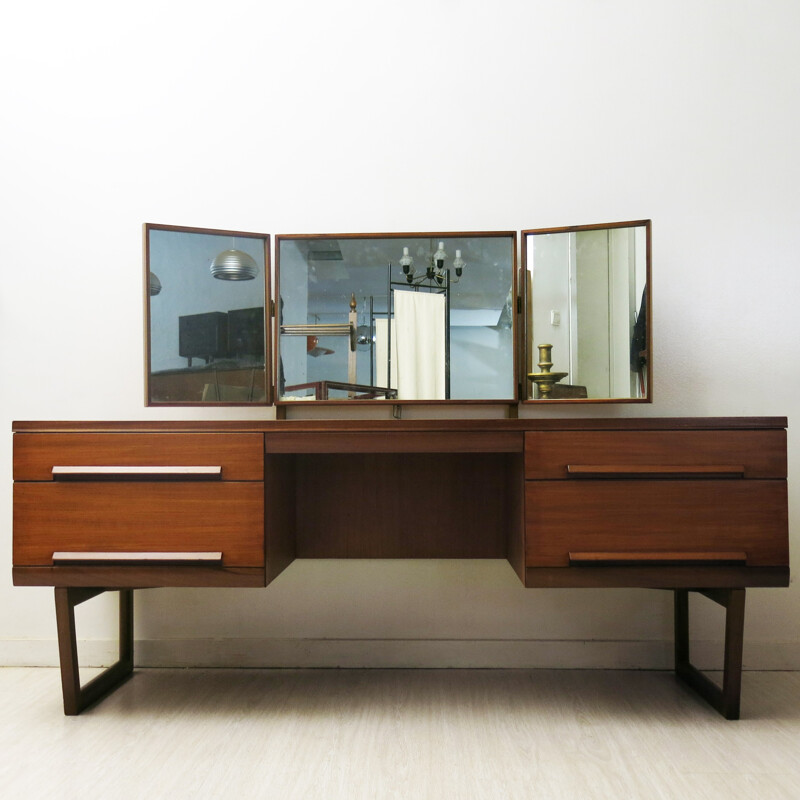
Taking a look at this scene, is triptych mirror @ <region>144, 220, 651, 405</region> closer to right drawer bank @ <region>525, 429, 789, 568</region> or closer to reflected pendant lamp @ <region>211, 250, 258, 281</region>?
reflected pendant lamp @ <region>211, 250, 258, 281</region>

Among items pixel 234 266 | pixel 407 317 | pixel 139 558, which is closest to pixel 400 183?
pixel 407 317

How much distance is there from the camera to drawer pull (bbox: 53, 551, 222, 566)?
1.37 meters

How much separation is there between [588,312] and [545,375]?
20 centimetres

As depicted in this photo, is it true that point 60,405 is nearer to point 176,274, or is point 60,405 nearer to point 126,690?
point 176,274

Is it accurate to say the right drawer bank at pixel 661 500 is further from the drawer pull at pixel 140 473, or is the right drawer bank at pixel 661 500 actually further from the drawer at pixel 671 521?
the drawer pull at pixel 140 473

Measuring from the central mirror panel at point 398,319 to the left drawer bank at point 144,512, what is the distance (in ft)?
1.20

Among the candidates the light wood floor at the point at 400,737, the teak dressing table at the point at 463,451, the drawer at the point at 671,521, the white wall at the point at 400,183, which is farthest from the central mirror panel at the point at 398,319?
the light wood floor at the point at 400,737

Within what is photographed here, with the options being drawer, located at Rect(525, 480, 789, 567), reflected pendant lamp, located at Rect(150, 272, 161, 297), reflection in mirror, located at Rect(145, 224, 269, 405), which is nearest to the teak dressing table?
drawer, located at Rect(525, 480, 789, 567)

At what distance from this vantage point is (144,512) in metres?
1.38

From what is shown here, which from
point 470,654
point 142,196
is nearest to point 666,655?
point 470,654

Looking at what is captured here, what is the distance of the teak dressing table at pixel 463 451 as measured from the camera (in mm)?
1358

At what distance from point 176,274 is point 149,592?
956 mm

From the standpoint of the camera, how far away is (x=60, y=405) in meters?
1.83

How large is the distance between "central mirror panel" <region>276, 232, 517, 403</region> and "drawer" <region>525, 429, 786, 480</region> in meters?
0.34
